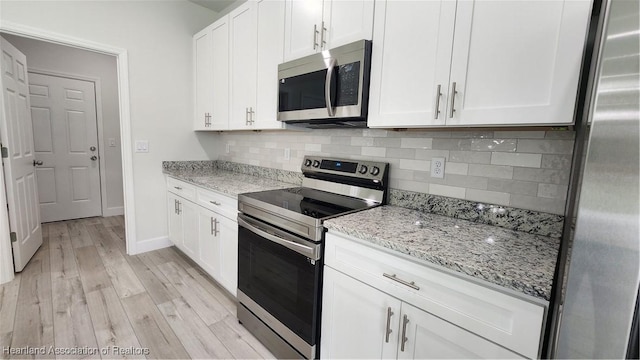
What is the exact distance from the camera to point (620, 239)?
41cm

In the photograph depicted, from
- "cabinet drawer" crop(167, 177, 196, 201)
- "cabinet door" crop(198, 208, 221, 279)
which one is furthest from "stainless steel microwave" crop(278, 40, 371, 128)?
"cabinet drawer" crop(167, 177, 196, 201)

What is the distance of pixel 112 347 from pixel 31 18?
8.45 ft

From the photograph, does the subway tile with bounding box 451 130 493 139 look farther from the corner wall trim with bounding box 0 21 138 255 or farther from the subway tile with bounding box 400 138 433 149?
the corner wall trim with bounding box 0 21 138 255

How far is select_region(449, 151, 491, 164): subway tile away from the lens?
4.38 feet

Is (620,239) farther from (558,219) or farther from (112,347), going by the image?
(112,347)

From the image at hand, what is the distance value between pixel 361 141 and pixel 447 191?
64 cm

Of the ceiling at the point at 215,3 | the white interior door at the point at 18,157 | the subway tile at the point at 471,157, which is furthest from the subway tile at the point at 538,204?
the white interior door at the point at 18,157

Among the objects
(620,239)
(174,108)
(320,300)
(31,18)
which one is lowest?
(320,300)

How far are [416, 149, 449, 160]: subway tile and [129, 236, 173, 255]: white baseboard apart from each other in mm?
2845

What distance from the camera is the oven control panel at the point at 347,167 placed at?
1.68 meters

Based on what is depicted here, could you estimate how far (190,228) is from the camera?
254cm

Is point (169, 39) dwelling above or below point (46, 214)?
above

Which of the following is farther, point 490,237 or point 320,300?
point 320,300

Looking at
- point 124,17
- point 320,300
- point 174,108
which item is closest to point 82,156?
point 174,108
